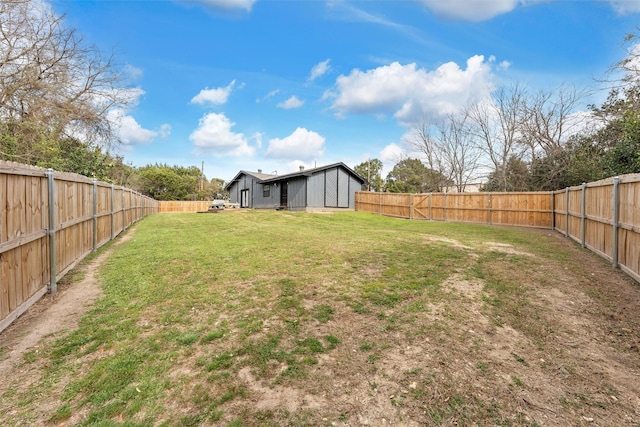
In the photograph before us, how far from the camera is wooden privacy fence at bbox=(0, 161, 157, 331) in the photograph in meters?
3.16

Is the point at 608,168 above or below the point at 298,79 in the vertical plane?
below

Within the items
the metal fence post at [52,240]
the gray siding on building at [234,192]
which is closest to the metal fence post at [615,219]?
the metal fence post at [52,240]

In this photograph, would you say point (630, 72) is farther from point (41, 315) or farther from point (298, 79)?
point (41, 315)

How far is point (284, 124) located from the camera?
24047 mm

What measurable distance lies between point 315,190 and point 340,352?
1885 centimetres

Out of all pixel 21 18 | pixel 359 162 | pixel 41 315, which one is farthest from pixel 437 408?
pixel 359 162

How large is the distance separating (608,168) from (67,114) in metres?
21.4

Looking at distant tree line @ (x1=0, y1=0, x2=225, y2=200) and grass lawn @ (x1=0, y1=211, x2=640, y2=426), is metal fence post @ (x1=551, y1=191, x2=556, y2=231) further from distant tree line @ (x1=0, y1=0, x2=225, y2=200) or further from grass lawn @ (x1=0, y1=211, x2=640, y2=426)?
distant tree line @ (x1=0, y1=0, x2=225, y2=200)

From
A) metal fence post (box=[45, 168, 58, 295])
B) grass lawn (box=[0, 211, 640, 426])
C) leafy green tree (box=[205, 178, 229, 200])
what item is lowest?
grass lawn (box=[0, 211, 640, 426])

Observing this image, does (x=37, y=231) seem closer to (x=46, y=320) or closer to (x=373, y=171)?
(x=46, y=320)

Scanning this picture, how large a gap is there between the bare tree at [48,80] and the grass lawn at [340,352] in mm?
10003

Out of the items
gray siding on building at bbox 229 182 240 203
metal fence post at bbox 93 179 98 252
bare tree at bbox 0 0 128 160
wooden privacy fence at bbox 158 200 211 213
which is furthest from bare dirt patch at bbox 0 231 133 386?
wooden privacy fence at bbox 158 200 211 213

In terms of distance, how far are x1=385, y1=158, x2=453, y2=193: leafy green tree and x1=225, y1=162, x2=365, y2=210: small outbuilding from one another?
26.7 ft

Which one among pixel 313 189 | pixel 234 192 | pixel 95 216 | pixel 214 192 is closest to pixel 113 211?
pixel 95 216
